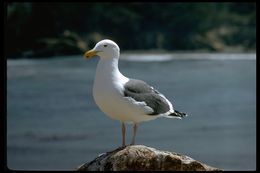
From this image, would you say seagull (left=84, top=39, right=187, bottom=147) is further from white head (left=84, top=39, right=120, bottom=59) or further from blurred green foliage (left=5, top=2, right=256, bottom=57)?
blurred green foliage (left=5, top=2, right=256, bottom=57)

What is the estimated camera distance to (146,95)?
4.55 metres

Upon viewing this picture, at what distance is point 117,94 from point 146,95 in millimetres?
Answer: 282

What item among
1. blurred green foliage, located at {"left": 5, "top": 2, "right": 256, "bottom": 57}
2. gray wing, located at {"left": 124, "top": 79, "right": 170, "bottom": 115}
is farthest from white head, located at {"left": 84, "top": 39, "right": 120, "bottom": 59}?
blurred green foliage, located at {"left": 5, "top": 2, "right": 256, "bottom": 57}

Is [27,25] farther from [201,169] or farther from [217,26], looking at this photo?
[201,169]

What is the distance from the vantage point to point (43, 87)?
1265 centimetres

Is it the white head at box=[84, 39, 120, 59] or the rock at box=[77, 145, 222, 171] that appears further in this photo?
the rock at box=[77, 145, 222, 171]

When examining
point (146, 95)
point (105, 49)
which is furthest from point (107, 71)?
point (146, 95)

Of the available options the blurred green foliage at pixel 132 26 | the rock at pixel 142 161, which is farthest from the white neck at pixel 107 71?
the blurred green foliage at pixel 132 26

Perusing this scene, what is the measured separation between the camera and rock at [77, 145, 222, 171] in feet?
14.8

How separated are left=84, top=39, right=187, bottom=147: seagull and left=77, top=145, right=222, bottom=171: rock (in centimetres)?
19

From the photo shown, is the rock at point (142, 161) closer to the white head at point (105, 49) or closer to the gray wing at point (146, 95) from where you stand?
the gray wing at point (146, 95)

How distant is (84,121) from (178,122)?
5.31ft

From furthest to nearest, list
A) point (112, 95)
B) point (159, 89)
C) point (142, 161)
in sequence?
point (159, 89)
point (142, 161)
point (112, 95)

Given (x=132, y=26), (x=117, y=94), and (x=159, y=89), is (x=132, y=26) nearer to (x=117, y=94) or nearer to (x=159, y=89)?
(x=159, y=89)
